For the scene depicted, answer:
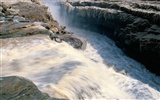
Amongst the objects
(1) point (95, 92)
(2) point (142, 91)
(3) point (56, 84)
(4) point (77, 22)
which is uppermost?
(3) point (56, 84)

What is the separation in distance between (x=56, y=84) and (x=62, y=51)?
14.4 feet

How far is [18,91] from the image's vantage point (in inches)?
222

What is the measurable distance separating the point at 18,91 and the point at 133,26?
17.2 metres

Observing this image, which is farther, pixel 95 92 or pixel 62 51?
pixel 62 51

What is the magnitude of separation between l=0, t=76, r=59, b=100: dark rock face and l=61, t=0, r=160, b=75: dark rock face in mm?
12649

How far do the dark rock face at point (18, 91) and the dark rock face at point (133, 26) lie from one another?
12649mm

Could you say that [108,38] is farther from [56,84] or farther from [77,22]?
[56,84]

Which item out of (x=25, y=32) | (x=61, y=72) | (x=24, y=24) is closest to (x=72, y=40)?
(x=25, y=32)

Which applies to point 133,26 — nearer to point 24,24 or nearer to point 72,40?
point 72,40

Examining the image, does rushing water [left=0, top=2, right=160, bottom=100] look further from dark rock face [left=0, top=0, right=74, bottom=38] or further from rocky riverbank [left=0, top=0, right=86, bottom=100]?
dark rock face [left=0, top=0, right=74, bottom=38]

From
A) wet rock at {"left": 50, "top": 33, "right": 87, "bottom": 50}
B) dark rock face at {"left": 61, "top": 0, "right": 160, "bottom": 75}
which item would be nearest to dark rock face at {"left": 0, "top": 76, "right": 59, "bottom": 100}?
wet rock at {"left": 50, "top": 33, "right": 87, "bottom": 50}

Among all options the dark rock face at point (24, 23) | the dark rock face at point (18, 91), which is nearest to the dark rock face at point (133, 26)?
the dark rock face at point (24, 23)

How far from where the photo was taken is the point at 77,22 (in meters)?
36.6

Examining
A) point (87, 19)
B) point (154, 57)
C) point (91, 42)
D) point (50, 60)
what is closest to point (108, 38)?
point (91, 42)
